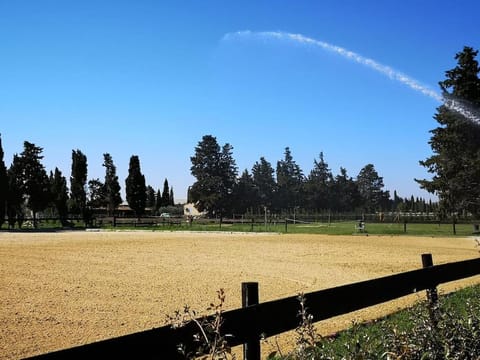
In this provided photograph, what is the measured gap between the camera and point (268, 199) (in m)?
108

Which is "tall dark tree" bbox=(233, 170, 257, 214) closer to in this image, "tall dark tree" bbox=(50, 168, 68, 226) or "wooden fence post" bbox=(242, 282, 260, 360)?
"tall dark tree" bbox=(50, 168, 68, 226)

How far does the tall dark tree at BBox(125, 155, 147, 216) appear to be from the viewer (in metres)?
79.1

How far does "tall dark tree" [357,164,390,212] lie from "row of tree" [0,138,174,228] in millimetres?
67159

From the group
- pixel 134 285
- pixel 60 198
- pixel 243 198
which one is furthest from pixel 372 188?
pixel 134 285

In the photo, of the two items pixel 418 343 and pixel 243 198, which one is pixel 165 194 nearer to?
pixel 243 198

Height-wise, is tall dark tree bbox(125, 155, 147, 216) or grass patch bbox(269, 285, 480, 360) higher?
tall dark tree bbox(125, 155, 147, 216)

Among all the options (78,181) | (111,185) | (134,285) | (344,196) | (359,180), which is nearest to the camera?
(134,285)

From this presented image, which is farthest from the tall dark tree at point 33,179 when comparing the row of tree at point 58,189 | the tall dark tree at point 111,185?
the tall dark tree at point 111,185

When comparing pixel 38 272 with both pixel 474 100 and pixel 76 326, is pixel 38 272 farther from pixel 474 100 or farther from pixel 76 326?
pixel 474 100

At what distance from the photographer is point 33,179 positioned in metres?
59.6

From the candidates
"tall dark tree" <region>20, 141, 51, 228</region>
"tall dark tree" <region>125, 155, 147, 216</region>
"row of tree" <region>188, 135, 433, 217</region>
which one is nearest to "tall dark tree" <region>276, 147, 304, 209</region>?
"row of tree" <region>188, 135, 433, 217</region>

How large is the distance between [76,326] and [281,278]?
20.6 feet

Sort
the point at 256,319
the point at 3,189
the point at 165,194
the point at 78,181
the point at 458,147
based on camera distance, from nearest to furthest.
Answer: the point at 256,319 < the point at 458,147 < the point at 3,189 < the point at 78,181 < the point at 165,194

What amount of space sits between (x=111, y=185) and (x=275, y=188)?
146 ft
